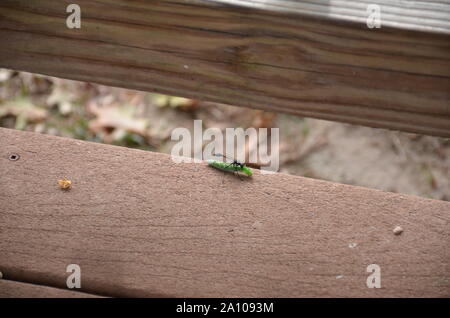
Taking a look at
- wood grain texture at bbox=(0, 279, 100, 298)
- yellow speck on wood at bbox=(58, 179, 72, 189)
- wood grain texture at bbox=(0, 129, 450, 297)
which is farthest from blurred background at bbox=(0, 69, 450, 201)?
wood grain texture at bbox=(0, 279, 100, 298)

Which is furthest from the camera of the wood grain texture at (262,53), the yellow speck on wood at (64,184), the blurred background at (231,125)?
the blurred background at (231,125)

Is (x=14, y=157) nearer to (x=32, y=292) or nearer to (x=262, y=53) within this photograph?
(x=32, y=292)

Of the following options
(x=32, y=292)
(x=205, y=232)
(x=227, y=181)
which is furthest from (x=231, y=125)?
(x=32, y=292)

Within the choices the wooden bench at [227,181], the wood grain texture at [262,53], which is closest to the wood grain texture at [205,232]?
the wooden bench at [227,181]

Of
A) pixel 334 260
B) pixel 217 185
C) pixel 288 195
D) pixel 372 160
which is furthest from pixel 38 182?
pixel 372 160

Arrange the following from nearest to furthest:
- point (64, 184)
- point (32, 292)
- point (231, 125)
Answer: point (32, 292) < point (64, 184) < point (231, 125)

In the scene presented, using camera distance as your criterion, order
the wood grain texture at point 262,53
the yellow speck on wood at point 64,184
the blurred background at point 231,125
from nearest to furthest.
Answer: the wood grain texture at point 262,53 < the yellow speck on wood at point 64,184 < the blurred background at point 231,125

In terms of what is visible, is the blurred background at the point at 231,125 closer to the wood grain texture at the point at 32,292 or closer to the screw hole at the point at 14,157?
the screw hole at the point at 14,157
